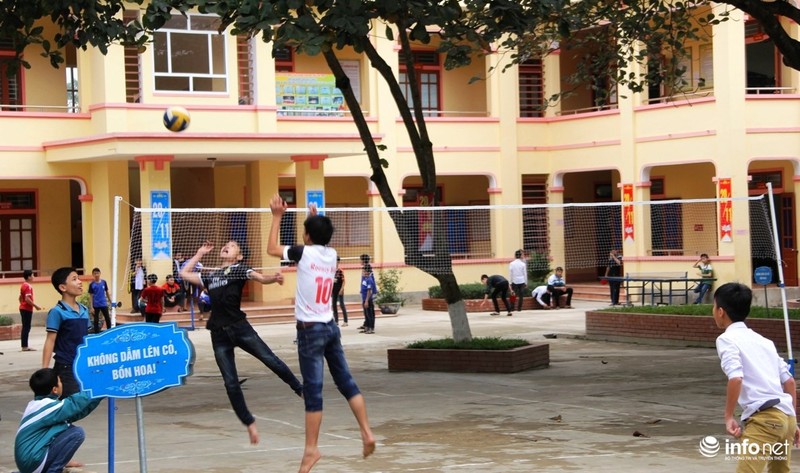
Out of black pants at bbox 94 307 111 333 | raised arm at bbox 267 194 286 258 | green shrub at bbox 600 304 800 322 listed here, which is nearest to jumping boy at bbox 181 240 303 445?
raised arm at bbox 267 194 286 258

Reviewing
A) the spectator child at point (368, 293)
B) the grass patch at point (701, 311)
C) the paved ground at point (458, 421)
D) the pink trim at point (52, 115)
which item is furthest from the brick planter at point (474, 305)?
the paved ground at point (458, 421)

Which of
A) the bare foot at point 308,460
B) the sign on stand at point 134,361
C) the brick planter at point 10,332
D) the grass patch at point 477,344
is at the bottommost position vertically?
the brick planter at point 10,332

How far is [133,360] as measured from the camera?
831 cm

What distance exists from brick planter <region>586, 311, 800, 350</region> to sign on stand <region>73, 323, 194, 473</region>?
1351 cm

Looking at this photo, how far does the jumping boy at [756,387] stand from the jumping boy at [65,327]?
19.4 ft

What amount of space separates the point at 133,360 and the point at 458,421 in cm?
558

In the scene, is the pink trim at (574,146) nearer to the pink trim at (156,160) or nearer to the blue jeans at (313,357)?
the pink trim at (156,160)

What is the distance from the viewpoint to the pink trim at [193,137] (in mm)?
29688

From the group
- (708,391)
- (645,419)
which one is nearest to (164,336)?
(645,419)

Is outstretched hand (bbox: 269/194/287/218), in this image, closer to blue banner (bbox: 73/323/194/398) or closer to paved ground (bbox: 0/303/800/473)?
blue banner (bbox: 73/323/194/398)

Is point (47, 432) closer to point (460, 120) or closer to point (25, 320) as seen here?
point (25, 320)

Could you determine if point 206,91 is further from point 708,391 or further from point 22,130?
point 708,391

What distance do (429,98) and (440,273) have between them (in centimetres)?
2015

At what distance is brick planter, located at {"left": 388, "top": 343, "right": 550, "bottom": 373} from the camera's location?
58.7 feet
